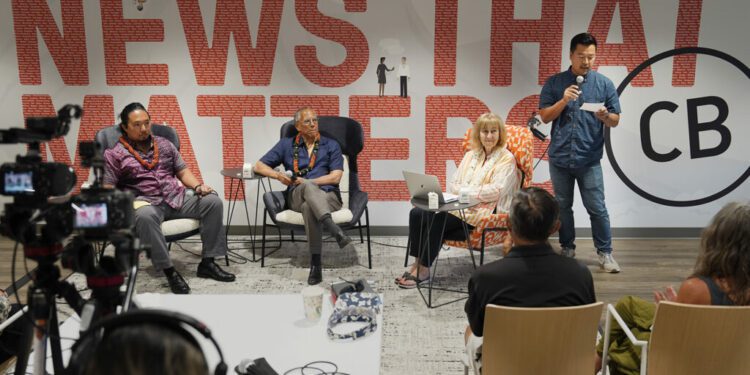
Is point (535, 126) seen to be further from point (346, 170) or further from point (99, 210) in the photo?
point (99, 210)

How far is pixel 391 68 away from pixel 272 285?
2.23 metres

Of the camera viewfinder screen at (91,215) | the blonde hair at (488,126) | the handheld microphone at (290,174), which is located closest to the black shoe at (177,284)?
the handheld microphone at (290,174)

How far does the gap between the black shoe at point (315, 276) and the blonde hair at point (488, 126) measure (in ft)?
4.65

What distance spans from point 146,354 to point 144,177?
3.71 meters

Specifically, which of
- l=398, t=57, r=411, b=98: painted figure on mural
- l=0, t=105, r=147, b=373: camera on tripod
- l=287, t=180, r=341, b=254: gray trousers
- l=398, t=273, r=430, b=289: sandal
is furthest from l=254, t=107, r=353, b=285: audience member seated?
l=0, t=105, r=147, b=373: camera on tripod

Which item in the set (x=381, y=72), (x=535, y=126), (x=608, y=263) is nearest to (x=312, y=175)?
(x=381, y=72)

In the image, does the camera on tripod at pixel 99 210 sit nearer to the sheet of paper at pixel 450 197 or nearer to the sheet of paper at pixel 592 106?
the sheet of paper at pixel 450 197

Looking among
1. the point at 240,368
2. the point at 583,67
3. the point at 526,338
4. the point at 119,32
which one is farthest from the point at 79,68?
the point at 526,338

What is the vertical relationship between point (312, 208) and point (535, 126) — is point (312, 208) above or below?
below

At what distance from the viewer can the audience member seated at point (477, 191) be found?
4238 millimetres

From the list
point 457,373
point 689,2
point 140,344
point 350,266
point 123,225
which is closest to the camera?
point 140,344

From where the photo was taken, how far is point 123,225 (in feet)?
4.48

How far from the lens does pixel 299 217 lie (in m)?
4.55

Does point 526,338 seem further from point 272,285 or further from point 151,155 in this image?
point 151,155
